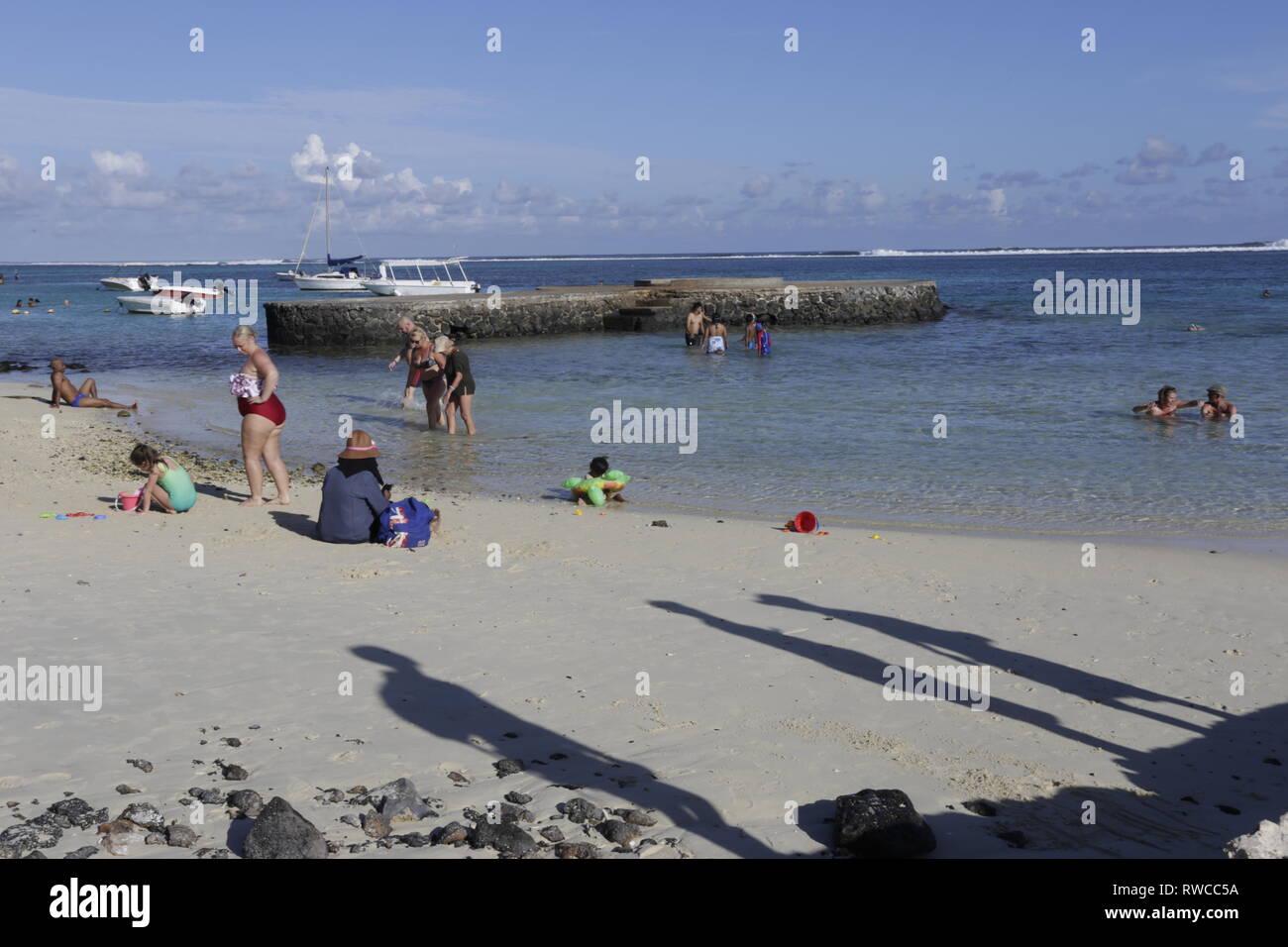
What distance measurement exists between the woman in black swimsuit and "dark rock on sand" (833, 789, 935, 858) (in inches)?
492

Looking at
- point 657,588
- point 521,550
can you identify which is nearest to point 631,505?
point 521,550

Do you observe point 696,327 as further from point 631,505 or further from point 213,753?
point 213,753

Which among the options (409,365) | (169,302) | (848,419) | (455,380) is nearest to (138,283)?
(169,302)

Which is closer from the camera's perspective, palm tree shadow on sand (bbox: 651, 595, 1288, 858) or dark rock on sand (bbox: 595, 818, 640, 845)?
dark rock on sand (bbox: 595, 818, 640, 845)

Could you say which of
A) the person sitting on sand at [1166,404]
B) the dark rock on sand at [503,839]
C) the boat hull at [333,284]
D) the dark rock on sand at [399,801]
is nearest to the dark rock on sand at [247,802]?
the dark rock on sand at [399,801]

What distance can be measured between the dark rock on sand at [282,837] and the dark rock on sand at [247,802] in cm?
30

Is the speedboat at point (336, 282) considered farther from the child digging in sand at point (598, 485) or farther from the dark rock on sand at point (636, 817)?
the dark rock on sand at point (636, 817)

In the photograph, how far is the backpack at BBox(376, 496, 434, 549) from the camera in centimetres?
898

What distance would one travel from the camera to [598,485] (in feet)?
37.7

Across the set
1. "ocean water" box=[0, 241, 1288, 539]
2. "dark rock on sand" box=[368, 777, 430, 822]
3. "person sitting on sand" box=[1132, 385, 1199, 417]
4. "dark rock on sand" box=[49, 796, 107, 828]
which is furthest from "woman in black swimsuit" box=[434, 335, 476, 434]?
"dark rock on sand" box=[49, 796, 107, 828]

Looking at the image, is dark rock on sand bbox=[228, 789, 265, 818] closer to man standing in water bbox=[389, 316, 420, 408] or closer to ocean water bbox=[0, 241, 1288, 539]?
ocean water bbox=[0, 241, 1288, 539]

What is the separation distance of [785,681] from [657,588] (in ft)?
6.71

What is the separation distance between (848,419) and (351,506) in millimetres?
10549

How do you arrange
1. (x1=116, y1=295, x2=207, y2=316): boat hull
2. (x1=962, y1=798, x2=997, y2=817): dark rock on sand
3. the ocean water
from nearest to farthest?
(x1=962, y1=798, x2=997, y2=817): dark rock on sand < the ocean water < (x1=116, y1=295, x2=207, y2=316): boat hull
